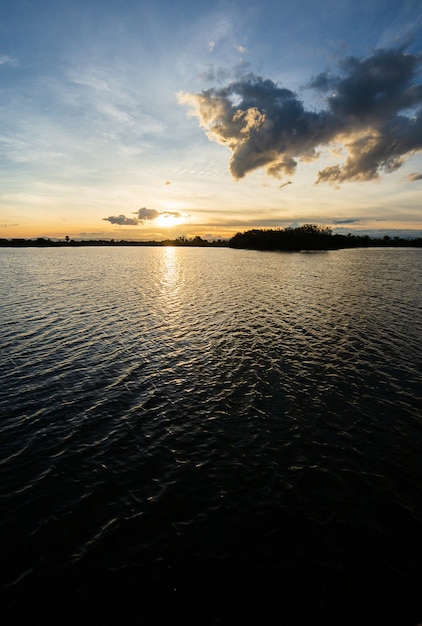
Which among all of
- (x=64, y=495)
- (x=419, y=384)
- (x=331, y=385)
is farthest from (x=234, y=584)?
(x=419, y=384)

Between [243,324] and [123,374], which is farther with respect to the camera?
[243,324]

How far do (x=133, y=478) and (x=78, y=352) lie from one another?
59.7ft

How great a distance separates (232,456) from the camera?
53.7 feet

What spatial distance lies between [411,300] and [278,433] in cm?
4922

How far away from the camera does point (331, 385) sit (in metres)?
24.0

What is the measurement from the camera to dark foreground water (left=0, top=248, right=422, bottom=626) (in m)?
10.1

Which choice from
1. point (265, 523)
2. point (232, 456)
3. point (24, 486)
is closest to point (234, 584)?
point (265, 523)

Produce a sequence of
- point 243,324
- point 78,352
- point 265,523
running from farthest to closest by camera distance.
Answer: point 243,324 < point 78,352 < point 265,523

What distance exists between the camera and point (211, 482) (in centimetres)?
1464

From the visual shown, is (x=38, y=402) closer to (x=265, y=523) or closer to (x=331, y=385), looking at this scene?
(x=265, y=523)

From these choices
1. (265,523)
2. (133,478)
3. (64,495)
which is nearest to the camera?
(265,523)

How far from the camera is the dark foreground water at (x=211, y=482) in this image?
33.0 feet

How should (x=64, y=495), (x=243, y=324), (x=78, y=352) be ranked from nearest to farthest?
(x=64, y=495)
(x=78, y=352)
(x=243, y=324)

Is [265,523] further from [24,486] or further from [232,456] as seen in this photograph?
[24,486]
